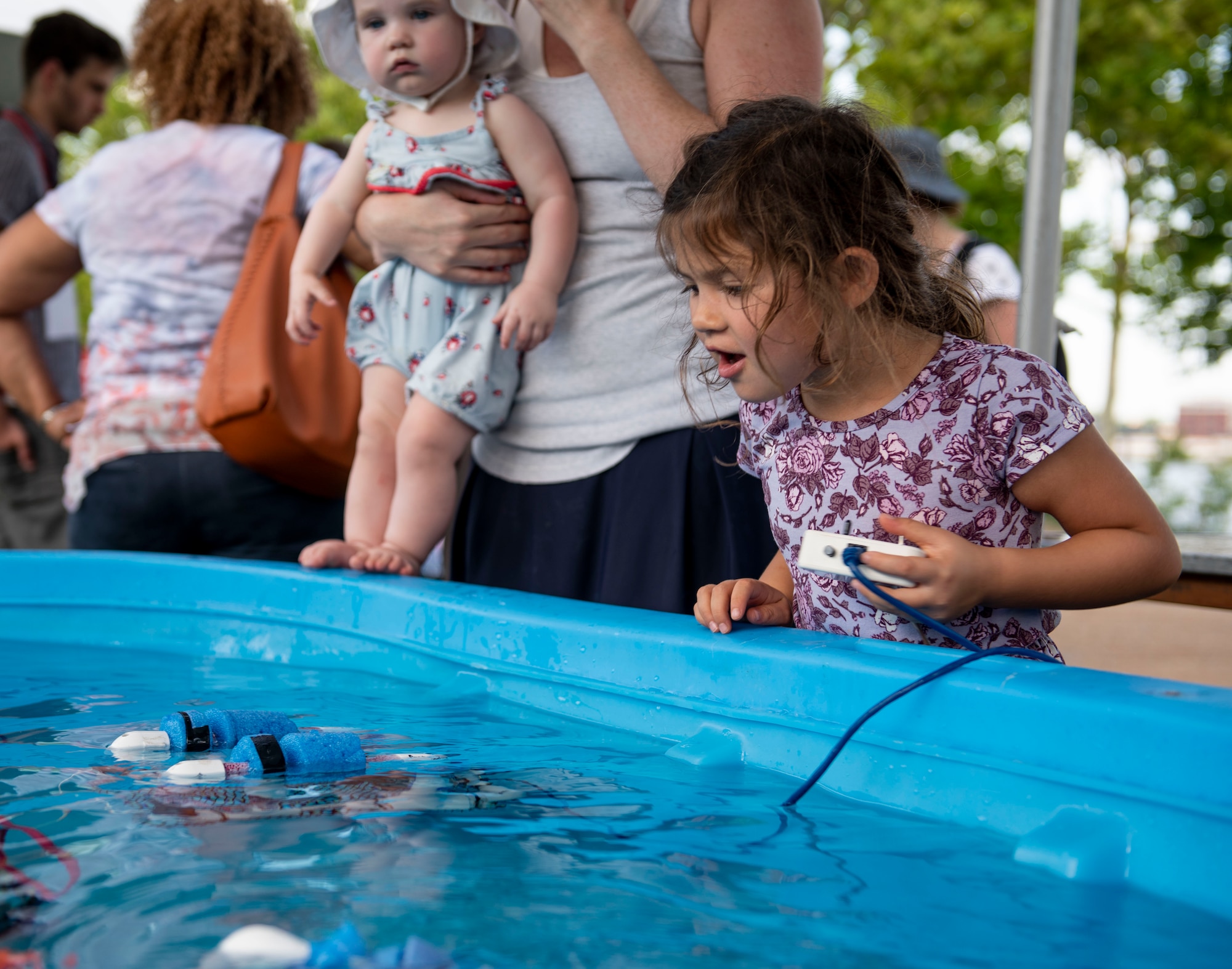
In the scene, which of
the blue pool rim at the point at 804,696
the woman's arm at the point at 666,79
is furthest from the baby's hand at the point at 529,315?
the blue pool rim at the point at 804,696

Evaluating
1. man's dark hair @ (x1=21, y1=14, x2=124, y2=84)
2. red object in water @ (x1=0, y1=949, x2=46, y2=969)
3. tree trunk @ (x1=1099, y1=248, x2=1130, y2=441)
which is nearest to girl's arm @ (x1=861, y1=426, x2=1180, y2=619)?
red object in water @ (x1=0, y1=949, x2=46, y2=969)

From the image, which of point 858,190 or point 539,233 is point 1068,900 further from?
point 539,233

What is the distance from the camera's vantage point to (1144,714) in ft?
3.55

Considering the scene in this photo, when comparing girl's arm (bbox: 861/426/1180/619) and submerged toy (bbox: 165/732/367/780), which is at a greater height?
girl's arm (bbox: 861/426/1180/619)

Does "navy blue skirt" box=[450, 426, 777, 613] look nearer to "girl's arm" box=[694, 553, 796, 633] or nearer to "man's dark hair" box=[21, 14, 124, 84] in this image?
"girl's arm" box=[694, 553, 796, 633]

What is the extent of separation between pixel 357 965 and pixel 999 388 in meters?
0.99

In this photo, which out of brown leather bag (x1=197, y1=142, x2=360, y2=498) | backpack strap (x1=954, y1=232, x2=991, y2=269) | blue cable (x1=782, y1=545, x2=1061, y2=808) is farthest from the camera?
backpack strap (x1=954, y1=232, x2=991, y2=269)

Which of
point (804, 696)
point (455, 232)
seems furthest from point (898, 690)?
point (455, 232)

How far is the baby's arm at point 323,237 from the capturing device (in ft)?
7.01

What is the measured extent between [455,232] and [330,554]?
Answer: 0.60 meters

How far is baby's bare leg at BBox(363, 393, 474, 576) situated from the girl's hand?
25.2 inches

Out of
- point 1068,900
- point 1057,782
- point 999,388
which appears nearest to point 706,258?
point 999,388

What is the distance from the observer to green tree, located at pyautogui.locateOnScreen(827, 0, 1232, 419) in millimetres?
8727

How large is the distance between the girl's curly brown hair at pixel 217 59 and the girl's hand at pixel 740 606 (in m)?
1.68
